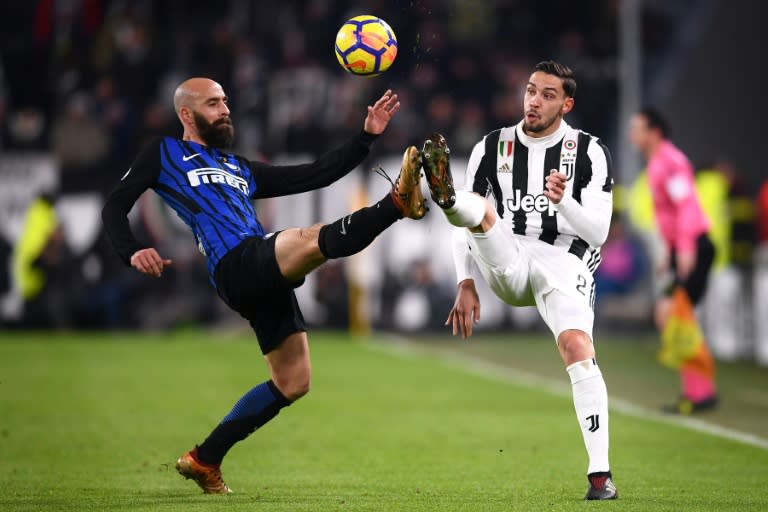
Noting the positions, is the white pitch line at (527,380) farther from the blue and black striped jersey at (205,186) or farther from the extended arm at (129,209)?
the extended arm at (129,209)

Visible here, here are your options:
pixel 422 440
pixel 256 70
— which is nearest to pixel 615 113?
pixel 256 70

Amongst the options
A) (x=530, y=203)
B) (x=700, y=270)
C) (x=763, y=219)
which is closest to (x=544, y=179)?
(x=530, y=203)

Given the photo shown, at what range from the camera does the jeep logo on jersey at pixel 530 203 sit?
731 cm

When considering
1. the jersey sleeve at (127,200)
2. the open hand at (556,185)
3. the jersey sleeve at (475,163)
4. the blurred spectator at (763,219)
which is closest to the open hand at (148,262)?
the jersey sleeve at (127,200)

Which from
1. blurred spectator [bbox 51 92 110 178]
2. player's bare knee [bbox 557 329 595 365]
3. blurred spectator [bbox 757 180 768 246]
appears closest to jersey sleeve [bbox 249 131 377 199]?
player's bare knee [bbox 557 329 595 365]

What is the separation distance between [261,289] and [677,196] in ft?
18.4

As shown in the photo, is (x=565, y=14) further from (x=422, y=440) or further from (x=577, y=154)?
(x=577, y=154)

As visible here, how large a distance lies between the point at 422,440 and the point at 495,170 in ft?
9.64

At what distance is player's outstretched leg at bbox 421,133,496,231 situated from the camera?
6418 millimetres

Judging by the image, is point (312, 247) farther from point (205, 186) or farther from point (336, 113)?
point (336, 113)

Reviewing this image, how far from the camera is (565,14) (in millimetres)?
23453

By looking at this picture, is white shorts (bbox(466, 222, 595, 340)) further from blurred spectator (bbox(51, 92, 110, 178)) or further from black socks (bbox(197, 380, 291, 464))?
blurred spectator (bbox(51, 92, 110, 178))

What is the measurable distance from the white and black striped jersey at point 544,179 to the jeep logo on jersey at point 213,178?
1231mm

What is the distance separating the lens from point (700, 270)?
1152cm
